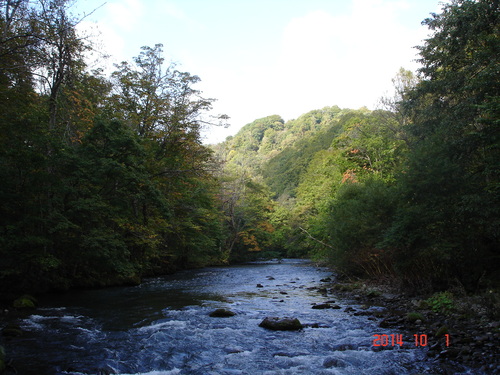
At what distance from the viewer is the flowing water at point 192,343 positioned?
6.08m

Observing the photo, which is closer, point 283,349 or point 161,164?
point 283,349

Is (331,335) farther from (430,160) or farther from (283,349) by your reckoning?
(430,160)

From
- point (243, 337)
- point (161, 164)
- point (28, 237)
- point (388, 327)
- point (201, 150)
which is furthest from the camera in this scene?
point (201, 150)

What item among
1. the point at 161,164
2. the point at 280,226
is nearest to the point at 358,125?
the point at 161,164

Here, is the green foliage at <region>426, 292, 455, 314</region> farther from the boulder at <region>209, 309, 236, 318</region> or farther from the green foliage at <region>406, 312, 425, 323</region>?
the boulder at <region>209, 309, 236, 318</region>

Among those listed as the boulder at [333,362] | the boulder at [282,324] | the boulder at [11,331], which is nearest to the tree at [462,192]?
the boulder at [282,324]

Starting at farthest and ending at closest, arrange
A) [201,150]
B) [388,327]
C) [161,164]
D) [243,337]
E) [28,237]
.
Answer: [201,150]
[161,164]
[28,237]
[388,327]
[243,337]

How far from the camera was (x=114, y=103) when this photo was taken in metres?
22.5

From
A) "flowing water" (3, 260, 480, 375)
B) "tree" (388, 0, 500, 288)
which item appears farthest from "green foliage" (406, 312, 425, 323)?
"tree" (388, 0, 500, 288)

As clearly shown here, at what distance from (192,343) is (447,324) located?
6.23 meters

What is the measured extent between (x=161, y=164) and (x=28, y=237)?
11713 mm

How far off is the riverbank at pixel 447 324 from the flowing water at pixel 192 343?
376 millimetres

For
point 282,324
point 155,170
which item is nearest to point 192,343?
point 282,324

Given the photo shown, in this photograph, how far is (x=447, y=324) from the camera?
813cm
